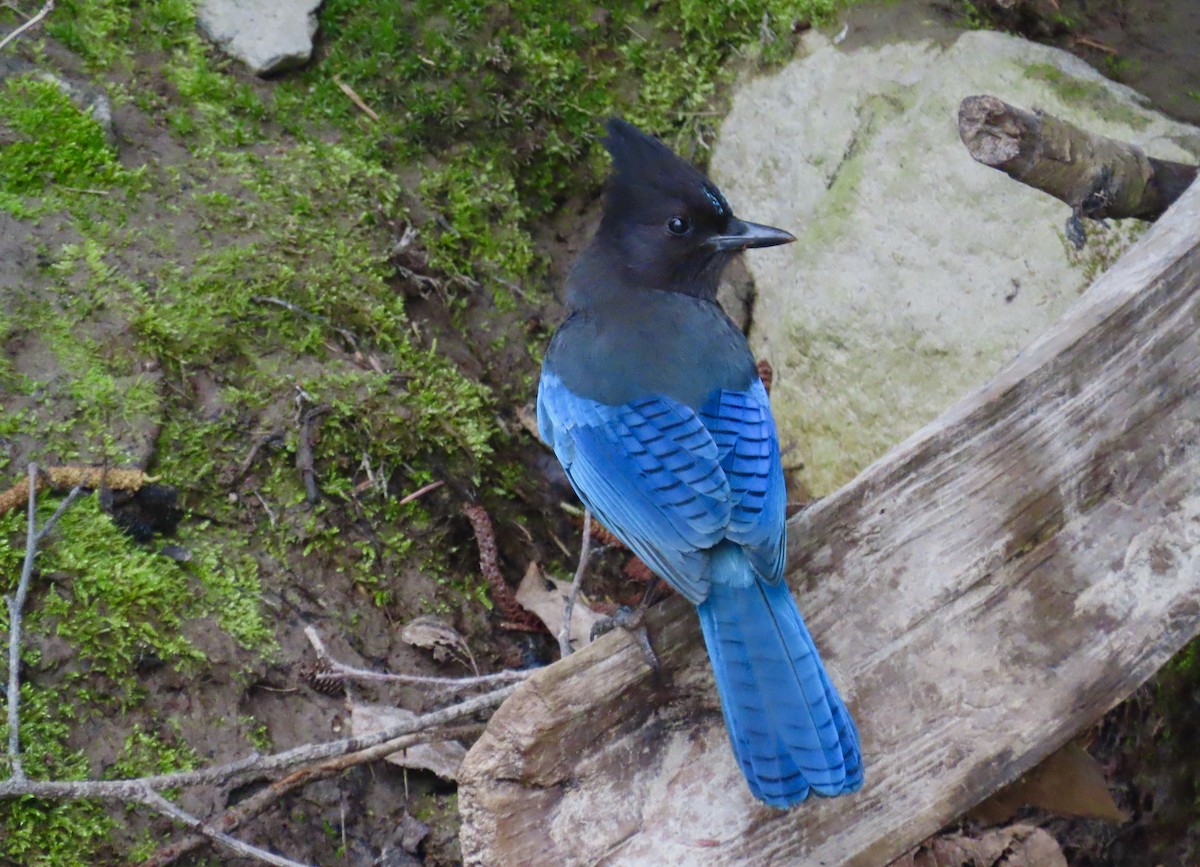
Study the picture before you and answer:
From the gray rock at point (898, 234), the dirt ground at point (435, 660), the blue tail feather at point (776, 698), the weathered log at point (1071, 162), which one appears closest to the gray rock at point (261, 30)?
the dirt ground at point (435, 660)

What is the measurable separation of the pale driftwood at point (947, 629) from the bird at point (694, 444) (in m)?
0.17

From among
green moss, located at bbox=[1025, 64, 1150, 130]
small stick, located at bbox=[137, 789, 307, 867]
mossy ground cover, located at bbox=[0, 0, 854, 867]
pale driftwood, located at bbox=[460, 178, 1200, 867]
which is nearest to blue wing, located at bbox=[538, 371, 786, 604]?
pale driftwood, located at bbox=[460, 178, 1200, 867]

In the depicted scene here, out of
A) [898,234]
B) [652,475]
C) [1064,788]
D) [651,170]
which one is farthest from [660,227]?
[1064,788]

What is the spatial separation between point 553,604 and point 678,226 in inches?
48.1

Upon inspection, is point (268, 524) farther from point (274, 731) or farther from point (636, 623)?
point (636, 623)

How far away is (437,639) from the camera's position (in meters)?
3.31

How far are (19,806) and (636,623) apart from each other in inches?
55.9

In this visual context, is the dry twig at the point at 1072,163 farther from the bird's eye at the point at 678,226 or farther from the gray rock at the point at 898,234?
the bird's eye at the point at 678,226

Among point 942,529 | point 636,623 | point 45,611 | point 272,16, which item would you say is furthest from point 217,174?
point 942,529

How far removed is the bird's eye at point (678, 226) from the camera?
11.5 feet

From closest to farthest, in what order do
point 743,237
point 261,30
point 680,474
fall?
point 680,474
point 743,237
point 261,30

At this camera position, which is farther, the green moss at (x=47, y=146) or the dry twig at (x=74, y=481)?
the green moss at (x=47, y=146)

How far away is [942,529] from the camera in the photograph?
2.54 meters

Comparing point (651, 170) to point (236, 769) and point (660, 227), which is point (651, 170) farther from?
point (236, 769)
